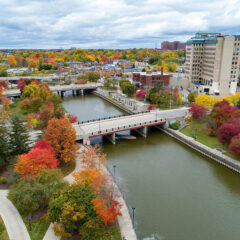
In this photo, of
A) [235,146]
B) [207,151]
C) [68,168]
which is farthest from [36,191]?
[207,151]

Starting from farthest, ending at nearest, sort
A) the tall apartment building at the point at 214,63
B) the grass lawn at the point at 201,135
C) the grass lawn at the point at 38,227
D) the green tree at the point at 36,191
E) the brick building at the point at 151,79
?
the brick building at the point at 151,79 < the tall apartment building at the point at 214,63 < the grass lawn at the point at 201,135 < the green tree at the point at 36,191 < the grass lawn at the point at 38,227

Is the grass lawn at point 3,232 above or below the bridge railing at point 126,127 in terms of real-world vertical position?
below

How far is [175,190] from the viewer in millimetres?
29344

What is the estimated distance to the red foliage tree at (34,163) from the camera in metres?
25.5

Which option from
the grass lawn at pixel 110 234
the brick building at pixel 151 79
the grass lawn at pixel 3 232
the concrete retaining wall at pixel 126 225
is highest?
the brick building at pixel 151 79

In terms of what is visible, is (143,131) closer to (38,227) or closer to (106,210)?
(106,210)

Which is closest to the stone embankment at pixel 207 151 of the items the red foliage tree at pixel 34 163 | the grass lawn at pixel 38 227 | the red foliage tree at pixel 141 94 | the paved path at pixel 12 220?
the red foliage tree at pixel 141 94

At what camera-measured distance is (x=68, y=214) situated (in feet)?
63.1

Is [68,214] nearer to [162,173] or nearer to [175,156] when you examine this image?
[162,173]

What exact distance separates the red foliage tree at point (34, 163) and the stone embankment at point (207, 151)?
1017 inches

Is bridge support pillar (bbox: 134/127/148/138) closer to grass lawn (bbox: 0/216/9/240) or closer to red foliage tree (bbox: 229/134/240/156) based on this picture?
red foliage tree (bbox: 229/134/240/156)

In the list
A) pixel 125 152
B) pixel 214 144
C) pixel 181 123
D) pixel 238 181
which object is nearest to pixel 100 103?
pixel 181 123

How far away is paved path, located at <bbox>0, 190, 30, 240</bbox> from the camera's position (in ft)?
67.2

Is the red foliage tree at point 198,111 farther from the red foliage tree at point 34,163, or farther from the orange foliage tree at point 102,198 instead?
the red foliage tree at point 34,163
